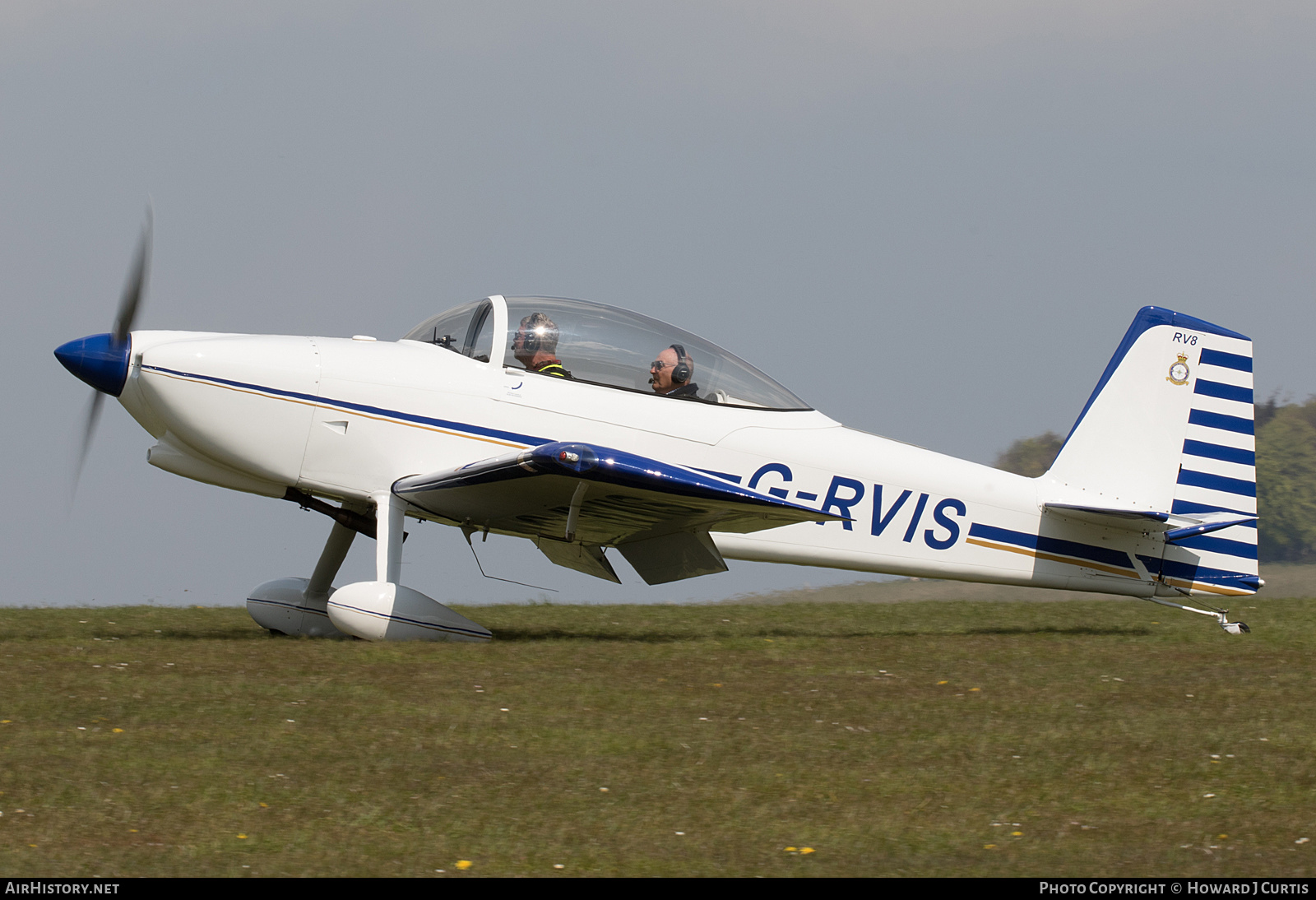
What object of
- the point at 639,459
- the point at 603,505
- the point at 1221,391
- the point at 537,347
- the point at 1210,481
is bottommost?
the point at 603,505

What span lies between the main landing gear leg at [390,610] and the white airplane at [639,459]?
0.05 ft

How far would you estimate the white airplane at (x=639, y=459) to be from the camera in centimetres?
810

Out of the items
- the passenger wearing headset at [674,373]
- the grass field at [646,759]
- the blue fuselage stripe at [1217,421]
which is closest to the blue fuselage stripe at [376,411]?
the passenger wearing headset at [674,373]

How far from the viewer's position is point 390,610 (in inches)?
310

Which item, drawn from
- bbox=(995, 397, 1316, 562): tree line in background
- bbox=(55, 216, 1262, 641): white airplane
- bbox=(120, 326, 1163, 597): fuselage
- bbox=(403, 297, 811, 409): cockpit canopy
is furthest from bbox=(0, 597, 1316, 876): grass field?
bbox=(995, 397, 1316, 562): tree line in background

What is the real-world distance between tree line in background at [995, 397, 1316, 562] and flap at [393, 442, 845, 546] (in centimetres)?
1715

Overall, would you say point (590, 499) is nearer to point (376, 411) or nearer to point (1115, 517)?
point (376, 411)

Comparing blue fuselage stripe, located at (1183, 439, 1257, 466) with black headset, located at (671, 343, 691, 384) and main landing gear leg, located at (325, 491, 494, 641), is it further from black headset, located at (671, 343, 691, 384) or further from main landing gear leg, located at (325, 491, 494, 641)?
main landing gear leg, located at (325, 491, 494, 641)

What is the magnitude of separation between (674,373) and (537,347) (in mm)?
1028

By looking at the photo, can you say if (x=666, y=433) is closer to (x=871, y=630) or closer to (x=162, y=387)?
(x=871, y=630)

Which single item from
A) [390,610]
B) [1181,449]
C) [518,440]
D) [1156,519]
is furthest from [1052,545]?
[390,610]

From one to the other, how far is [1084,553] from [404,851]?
7.14 m

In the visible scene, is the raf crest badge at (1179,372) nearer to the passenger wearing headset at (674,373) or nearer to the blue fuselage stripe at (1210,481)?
the blue fuselage stripe at (1210,481)

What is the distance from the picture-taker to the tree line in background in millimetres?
26484
